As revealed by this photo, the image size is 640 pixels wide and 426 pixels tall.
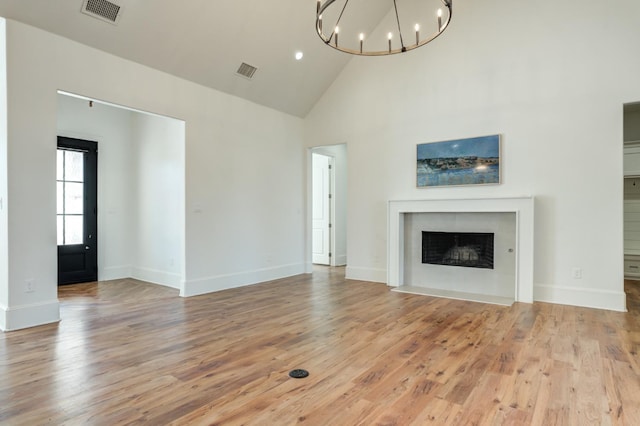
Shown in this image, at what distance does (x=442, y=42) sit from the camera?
5.62 m

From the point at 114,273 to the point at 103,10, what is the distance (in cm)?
447

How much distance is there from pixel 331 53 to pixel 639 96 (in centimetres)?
426

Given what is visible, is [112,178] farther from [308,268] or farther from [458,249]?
[458,249]

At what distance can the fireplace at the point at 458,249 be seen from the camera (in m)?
5.27

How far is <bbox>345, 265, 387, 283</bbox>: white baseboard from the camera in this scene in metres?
6.20

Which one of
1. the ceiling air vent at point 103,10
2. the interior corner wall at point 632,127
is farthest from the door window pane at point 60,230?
the interior corner wall at point 632,127

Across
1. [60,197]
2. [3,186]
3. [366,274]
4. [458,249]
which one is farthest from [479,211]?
[60,197]

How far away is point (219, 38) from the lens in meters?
4.88

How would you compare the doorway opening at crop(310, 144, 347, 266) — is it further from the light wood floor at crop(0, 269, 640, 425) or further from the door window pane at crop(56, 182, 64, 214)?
the door window pane at crop(56, 182, 64, 214)

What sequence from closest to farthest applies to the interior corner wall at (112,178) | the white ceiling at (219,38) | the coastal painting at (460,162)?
the white ceiling at (219,38) < the coastal painting at (460,162) < the interior corner wall at (112,178)

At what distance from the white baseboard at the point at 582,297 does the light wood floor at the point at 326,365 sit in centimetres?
20

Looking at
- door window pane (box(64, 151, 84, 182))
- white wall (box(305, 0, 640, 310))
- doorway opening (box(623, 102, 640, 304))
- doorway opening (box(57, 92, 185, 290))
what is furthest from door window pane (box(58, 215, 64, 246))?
doorway opening (box(623, 102, 640, 304))

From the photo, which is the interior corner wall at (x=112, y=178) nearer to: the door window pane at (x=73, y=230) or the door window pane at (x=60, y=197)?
the door window pane at (x=73, y=230)

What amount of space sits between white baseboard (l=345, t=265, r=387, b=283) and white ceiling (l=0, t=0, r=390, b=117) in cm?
319
